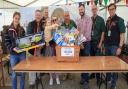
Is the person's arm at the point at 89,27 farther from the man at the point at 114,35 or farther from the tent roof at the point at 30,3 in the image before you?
the tent roof at the point at 30,3

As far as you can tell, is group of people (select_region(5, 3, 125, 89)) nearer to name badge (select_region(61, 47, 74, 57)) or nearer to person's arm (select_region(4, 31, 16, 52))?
person's arm (select_region(4, 31, 16, 52))

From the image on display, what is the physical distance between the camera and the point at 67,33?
2.88m

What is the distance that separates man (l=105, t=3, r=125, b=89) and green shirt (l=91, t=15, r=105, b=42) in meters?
0.18

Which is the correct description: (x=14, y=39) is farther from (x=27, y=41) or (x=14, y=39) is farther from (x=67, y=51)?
(x=67, y=51)

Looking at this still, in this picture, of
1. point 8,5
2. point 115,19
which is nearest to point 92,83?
point 115,19

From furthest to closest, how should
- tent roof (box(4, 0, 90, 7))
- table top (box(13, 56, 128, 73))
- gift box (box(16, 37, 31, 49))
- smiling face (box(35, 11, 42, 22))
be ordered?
tent roof (box(4, 0, 90, 7)), smiling face (box(35, 11, 42, 22)), gift box (box(16, 37, 31, 49)), table top (box(13, 56, 128, 73))

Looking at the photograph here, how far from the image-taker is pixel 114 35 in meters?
3.77

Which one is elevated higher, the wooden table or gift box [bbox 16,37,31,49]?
gift box [bbox 16,37,31,49]

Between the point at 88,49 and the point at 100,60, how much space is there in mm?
1093

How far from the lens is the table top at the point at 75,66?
2539 mm

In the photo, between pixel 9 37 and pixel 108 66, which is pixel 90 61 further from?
pixel 9 37

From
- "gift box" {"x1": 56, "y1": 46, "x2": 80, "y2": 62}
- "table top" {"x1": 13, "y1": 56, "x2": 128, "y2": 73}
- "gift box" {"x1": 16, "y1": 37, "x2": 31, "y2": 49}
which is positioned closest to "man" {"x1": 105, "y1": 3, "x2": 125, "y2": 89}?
"table top" {"x1": 13, "y1": 56, "x2": 128, "y2": 73}

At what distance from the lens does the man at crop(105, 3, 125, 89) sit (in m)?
3.70

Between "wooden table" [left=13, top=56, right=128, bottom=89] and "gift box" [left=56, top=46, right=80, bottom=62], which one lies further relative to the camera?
"gift box" [left=56, top=46, right=80, bottom=62]
